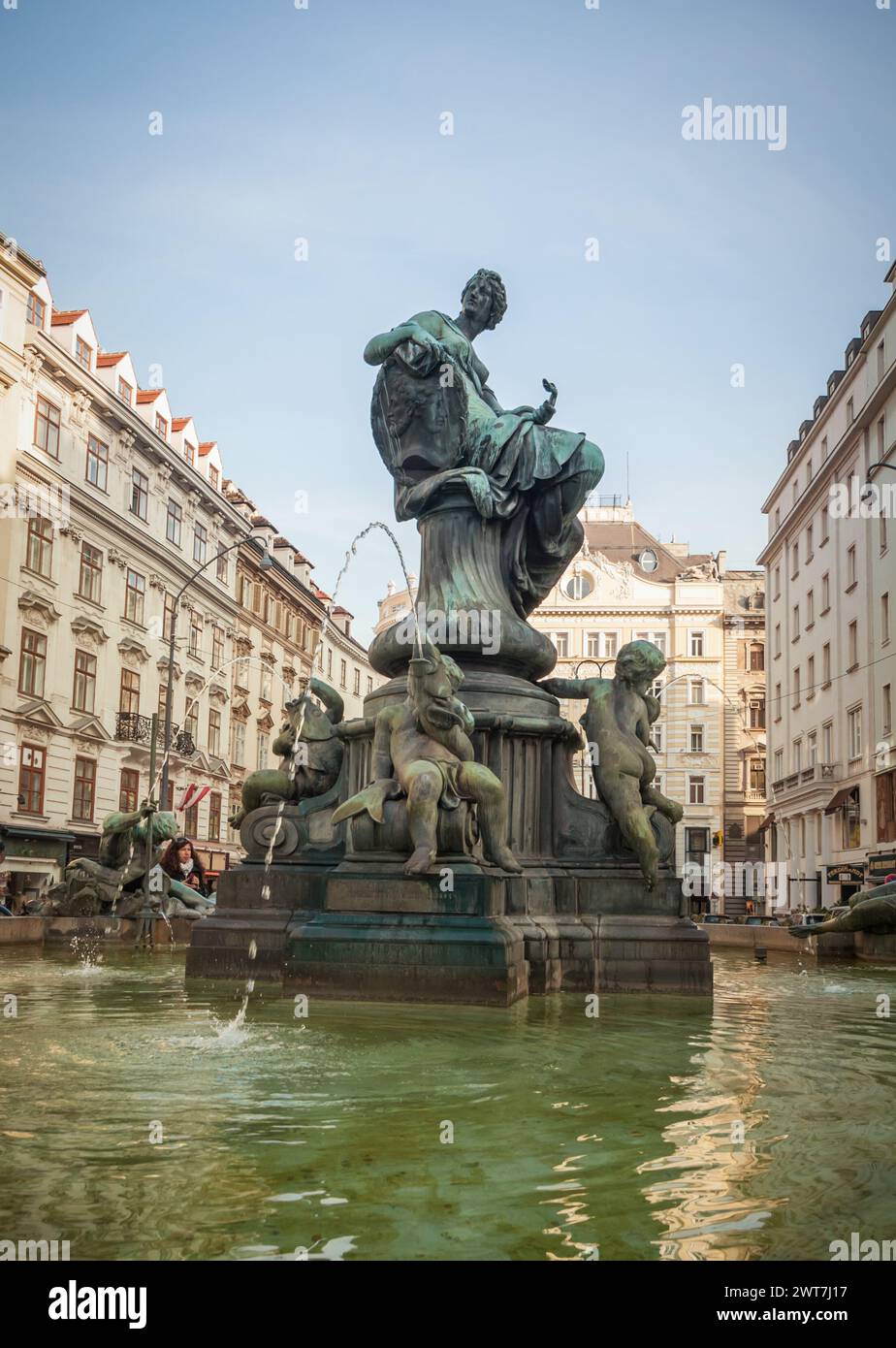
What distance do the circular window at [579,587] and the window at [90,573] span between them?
34.7 meters

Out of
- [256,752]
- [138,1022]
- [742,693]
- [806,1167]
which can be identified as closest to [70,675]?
[256,752]

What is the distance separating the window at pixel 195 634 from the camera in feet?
157

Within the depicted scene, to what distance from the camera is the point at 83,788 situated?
121ft

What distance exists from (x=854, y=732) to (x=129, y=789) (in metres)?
23.6

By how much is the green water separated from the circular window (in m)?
62.7

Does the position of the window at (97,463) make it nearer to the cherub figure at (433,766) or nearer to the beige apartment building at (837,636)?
the beige apartment building at (837,636)

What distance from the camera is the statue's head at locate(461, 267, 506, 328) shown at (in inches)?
417

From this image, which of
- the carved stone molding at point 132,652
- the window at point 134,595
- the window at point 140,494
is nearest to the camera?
the carved stone molding at point 132,652

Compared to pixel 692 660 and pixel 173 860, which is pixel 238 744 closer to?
pixel 692 660

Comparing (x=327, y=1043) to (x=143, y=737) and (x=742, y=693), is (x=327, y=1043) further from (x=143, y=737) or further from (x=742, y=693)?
(x=742, y=693)

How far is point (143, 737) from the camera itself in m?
41.0

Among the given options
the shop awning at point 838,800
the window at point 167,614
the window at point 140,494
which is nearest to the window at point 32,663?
the window at point 140,494

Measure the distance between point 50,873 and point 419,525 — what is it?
83.7 feet

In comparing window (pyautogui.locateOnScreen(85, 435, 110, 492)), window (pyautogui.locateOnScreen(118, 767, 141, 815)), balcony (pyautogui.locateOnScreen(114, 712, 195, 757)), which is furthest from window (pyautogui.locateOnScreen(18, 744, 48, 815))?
window (pyautogui.locateOnScreen(85, 435, 110, 492))
